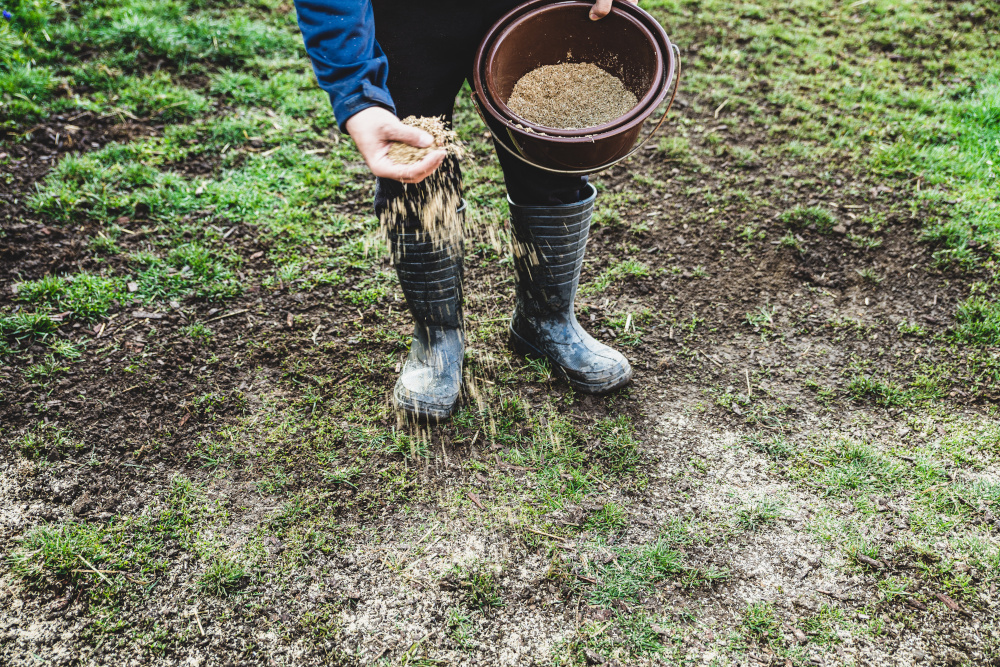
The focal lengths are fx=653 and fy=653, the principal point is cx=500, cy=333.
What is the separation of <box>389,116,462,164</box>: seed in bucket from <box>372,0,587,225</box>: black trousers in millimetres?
67

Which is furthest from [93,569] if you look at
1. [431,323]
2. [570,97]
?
[570,97]

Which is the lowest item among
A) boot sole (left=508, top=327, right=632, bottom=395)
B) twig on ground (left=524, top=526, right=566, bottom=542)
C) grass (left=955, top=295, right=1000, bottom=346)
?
twig on ground (left=524, top=526, right=566, bottom=542)

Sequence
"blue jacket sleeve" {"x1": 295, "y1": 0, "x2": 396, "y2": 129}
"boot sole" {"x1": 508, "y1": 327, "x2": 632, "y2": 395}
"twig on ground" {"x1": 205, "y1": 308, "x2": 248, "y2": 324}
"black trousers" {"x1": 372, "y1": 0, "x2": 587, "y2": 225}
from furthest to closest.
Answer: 1. "twig on ground" {"x1": 205, "y1": 308, "x2": 248, "y2": 324}
2. "boot sole" {"x1": 508, "y1": 327, "x2": 632, "y2": 395}
3. "black trousers" {"x1": 372, "y1": 0, "x2": 587, "y2": 225}
4. "blue jacket sleeve" {"x1": 295, "y1": 0, "x2": 396, "y2": 129}

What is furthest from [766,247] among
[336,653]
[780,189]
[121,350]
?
[121,350]

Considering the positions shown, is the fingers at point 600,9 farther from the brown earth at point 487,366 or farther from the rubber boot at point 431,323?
the brown earth at point 487,366

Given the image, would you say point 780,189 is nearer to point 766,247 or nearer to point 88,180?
point 766,247

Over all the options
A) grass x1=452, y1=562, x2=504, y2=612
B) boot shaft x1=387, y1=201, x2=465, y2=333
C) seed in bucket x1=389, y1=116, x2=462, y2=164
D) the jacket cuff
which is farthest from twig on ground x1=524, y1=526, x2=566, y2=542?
the jacket cuff

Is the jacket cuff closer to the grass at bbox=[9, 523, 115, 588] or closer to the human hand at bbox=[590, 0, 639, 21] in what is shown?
the human hand at bbox=[590, 0, 639, 21]

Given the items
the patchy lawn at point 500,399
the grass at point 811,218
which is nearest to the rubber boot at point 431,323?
the patchy lawn at point 500,399

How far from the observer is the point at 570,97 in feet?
6.63

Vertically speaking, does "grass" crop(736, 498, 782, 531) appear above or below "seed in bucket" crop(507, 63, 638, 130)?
below

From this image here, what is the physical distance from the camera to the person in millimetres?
1603

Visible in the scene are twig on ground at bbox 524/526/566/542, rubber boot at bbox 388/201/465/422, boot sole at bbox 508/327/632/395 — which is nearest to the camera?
twig on ground at bbox 524/526/566/542

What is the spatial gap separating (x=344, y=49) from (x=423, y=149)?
30 centimetres
